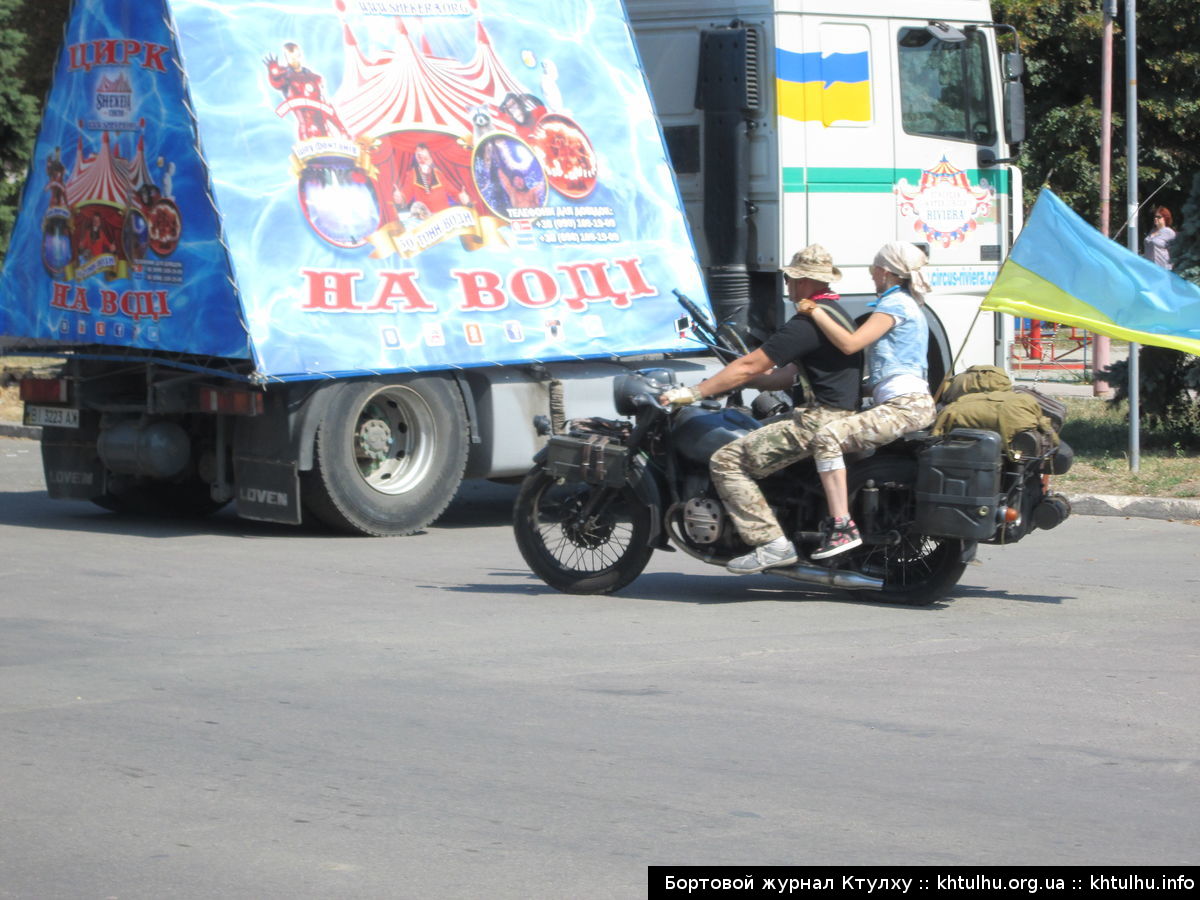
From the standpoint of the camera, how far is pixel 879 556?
28.1ft

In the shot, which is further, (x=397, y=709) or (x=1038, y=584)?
(x=1038, y=584)

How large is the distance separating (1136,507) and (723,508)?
4696 millimetres

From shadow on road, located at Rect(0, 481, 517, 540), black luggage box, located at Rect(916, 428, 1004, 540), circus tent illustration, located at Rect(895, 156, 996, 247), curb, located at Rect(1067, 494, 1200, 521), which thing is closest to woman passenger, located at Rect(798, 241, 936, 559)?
black luggage box, located at Rect(916, 428, 1004, 540)

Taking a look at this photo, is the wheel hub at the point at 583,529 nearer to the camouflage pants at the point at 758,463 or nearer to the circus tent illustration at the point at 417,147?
the camouflage pants at the point at 758,463

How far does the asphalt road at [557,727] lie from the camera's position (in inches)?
186

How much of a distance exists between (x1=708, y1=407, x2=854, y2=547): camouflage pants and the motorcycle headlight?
1.67ft

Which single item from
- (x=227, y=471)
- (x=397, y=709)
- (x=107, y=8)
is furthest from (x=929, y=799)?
(x=107, y=8)

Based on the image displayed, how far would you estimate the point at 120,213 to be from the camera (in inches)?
428

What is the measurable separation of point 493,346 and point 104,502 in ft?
9.75

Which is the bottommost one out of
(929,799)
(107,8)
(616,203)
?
(929,799)

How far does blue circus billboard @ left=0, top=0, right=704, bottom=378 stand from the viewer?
10.4m

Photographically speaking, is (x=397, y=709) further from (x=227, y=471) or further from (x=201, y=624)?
(x=227, y=471)

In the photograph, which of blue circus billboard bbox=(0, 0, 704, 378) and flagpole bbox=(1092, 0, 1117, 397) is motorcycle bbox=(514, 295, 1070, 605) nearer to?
blue circus billboard bbox=(0, 0, 704, 378)

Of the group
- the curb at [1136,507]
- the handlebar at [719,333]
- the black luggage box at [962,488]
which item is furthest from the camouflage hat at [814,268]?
the curb at [1136,507]
